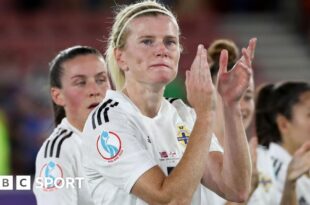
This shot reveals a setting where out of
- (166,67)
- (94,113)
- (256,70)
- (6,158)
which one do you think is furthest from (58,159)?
(256,70)

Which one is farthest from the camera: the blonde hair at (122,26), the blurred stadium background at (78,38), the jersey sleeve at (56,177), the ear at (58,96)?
the blurred stadium background at (78,38)

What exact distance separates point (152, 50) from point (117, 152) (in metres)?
0.42

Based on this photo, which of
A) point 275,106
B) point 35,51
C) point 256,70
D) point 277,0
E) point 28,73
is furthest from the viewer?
point 277,0

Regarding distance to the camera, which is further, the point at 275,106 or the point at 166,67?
the point at 275,106

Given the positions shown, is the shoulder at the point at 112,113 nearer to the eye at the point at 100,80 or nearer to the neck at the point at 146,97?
the neck at the point at 146,97

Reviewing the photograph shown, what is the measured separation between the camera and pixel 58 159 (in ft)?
14.3

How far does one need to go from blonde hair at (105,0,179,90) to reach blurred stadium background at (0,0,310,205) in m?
4.86

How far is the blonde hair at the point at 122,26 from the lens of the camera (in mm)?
3826

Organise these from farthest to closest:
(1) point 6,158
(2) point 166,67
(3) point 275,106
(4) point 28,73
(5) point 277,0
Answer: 1. (5) point 277,0
2. (4) point 28,73
3. (1) point 6,158
4. (3) point 275,106
5. (2) point 166,67

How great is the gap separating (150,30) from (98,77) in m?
0.83

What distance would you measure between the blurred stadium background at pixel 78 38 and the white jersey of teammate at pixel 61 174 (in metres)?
4.33

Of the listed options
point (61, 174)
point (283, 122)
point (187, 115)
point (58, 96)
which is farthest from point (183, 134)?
point (283, 122)

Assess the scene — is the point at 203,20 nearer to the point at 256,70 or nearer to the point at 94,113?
the point at 256,70

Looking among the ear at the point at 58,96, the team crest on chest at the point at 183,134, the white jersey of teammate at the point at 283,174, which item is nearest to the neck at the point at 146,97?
the team crest on chest at the point at 183,134
